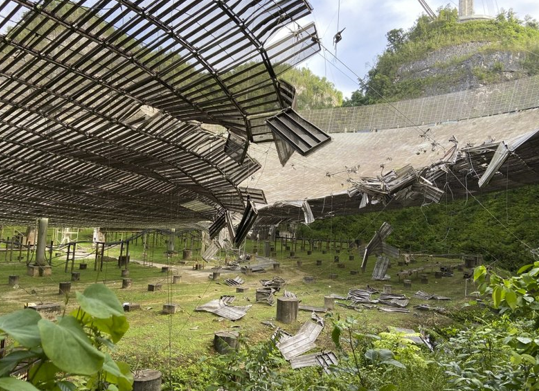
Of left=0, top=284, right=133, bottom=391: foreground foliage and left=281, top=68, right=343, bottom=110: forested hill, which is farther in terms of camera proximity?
left=281, top=68, right=343, bottom=110: forested hill

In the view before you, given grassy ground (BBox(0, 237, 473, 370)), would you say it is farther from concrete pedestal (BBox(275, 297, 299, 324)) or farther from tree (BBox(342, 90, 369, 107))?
tree (BBox(342, 90, 369, 107))

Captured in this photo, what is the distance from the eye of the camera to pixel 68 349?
0.93 meters

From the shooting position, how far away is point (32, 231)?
34.5 m

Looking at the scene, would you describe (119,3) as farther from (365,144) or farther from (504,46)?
(504,46)

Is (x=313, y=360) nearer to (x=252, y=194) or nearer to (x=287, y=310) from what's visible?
(x=287, y=310)

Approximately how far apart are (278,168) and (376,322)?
844 inches

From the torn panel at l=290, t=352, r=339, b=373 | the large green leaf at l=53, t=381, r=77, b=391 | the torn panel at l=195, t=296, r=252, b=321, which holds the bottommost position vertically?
the torn panel at l=290, t=352, r=339, b=373

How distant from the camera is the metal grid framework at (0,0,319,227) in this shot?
756cm

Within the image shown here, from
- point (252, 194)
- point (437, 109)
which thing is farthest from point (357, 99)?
point (252, 194)

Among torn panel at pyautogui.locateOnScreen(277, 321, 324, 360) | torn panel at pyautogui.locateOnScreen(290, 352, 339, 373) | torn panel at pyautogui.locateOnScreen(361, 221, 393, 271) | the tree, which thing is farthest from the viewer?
the tree

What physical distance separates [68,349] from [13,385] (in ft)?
0.39

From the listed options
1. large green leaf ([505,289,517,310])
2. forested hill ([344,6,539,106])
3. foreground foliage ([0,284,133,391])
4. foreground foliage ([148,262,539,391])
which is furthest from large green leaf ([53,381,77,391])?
forested hill ([344,6,539,106])

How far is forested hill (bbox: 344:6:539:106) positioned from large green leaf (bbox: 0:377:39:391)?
45000 mm

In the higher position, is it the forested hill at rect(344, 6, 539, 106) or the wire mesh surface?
the forested hill at rect(344, 6, 539, 106)
